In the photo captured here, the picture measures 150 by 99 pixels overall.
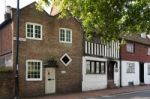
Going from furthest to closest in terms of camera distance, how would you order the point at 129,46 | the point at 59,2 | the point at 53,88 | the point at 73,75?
1. the point at 129,46
2. the point at 73,75
3. the point at 53,88
4. the point at 59,2

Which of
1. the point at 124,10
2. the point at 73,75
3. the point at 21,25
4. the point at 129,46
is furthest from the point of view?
the point at 129,46

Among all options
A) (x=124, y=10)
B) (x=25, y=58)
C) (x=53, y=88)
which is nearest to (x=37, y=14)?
(x=25, y=58)

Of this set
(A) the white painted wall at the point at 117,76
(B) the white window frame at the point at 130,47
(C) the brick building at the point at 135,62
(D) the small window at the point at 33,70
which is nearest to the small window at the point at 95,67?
(A) the white painted wall at the point at 117,76

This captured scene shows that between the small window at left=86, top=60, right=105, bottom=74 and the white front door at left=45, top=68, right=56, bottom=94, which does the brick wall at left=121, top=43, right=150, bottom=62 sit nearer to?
the small window at left=86, top=60, right=105, bottom=74

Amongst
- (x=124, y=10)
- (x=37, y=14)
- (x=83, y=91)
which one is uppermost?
(x=37, y=14)

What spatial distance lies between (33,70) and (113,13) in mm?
14865

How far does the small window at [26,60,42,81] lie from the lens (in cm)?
2606

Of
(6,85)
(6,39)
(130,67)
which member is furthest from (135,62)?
(6,85)

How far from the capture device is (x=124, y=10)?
1262cm

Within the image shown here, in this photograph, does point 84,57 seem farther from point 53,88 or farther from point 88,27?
point 88,27

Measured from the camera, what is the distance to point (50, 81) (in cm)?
2769

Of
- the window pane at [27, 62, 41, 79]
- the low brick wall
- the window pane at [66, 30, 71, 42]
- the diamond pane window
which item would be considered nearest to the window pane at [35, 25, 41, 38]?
the window pane at [27, 62, 41, 79]

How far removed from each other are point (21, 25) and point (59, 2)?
12.3m

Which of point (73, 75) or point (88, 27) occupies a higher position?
point (88, 27)
